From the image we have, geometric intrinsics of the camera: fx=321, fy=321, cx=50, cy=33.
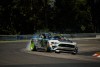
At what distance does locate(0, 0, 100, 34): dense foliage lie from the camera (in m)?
68.2

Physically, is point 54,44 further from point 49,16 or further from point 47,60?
point 49,16

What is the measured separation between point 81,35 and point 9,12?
1851 cm

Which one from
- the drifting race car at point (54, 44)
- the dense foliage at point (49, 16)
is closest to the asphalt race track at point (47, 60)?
the drifting race car at point (54, 44)

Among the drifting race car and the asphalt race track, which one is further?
the drifting race car

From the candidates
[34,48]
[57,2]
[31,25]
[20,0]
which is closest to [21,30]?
[31,25]

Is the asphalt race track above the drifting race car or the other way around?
the other way around

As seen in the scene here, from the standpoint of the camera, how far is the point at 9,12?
224 feet

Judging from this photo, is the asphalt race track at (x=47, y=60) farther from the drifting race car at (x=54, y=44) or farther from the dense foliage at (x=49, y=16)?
the dense foliage at (x=49, y=16)

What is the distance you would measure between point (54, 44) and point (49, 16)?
162 feet

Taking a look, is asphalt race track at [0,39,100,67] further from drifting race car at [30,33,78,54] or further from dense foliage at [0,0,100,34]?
dense foliage at [0,0,100,34]

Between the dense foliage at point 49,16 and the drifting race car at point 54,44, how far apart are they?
42343 mm

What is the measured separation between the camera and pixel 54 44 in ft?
75.7

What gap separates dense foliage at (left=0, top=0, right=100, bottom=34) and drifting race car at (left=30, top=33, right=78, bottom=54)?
42343 millimetres

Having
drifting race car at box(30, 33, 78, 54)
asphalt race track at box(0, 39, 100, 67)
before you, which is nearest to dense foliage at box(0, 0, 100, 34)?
drifting race car at box(30, 33, 78, 54)
